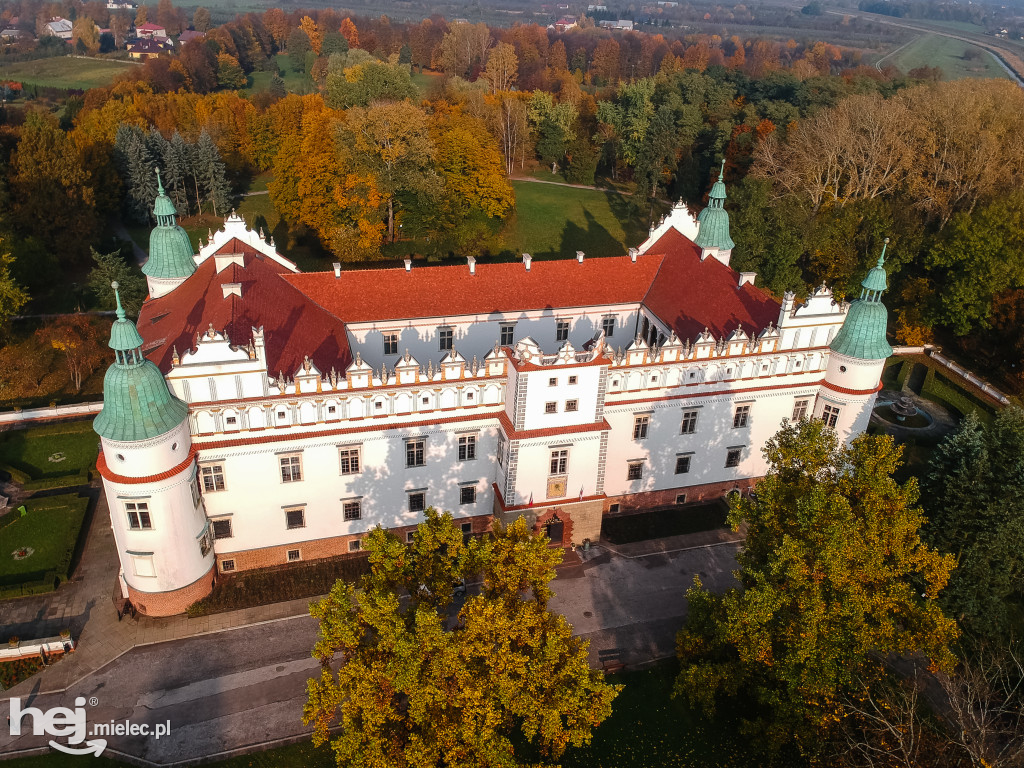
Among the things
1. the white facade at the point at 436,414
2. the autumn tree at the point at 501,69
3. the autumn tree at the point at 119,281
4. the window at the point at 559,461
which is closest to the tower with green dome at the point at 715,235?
the white facade at the point at 436,414

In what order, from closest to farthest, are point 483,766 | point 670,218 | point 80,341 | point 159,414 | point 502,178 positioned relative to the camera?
point 483,766, point 159,414, point 670,218, point 80,341, point 502,178

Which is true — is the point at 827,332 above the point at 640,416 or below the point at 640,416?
above

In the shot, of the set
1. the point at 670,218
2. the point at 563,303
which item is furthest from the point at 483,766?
the point at 670,218

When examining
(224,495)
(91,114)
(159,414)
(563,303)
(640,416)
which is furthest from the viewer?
(91,114)

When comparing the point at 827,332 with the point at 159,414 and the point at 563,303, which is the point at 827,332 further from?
the point at 159,414

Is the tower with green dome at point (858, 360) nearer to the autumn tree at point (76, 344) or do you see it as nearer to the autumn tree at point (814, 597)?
the autumn tree at point (814, 597)

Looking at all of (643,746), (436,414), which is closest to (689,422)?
(436,414)

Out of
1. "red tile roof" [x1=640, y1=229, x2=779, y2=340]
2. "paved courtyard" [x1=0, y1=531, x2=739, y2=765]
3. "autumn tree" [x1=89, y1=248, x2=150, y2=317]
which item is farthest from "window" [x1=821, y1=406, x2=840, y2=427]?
"autumn tree" [x1=89, y1=248, x2=150, y2=317]

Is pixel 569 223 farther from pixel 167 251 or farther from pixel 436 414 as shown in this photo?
pixel 436 414

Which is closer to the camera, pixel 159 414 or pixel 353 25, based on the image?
pixel 159 414
